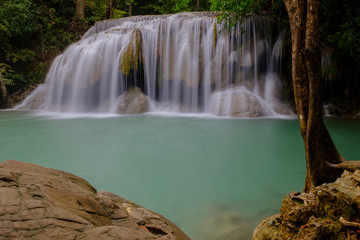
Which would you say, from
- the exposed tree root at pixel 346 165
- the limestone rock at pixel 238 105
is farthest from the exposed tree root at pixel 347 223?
the limestone rock at pixel 238 105

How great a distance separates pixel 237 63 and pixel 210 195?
9.81m

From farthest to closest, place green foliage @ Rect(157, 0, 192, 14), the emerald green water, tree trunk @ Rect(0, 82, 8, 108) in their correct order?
green foliage @ Rect(157, 0, 192, 14)
tree trunk @ Rect(0, 82, 8, 108)
the emerald green water

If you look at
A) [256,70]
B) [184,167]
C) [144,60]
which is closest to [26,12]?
[144,60]

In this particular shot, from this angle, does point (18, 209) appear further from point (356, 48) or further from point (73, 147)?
point (356, 48)

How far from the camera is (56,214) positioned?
1.32m

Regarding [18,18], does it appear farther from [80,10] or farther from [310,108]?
[310,108]

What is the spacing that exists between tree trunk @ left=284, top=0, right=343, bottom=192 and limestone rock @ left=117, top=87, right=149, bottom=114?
9.65m

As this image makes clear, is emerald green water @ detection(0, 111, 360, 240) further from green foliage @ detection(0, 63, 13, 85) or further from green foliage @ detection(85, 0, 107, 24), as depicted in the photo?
green foliage @ detection(85, 0, 107, 24)

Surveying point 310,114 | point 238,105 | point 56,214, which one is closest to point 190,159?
point 310,114

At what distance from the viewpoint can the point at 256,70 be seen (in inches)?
474

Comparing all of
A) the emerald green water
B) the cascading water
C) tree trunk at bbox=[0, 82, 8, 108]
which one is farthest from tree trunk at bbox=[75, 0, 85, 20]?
the emerald green water

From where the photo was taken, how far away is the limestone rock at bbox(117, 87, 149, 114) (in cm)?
1173

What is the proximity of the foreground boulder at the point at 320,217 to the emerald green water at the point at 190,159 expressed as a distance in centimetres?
54

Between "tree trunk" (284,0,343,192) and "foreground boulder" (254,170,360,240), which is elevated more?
"tree trunk" (284,0,343,192)
